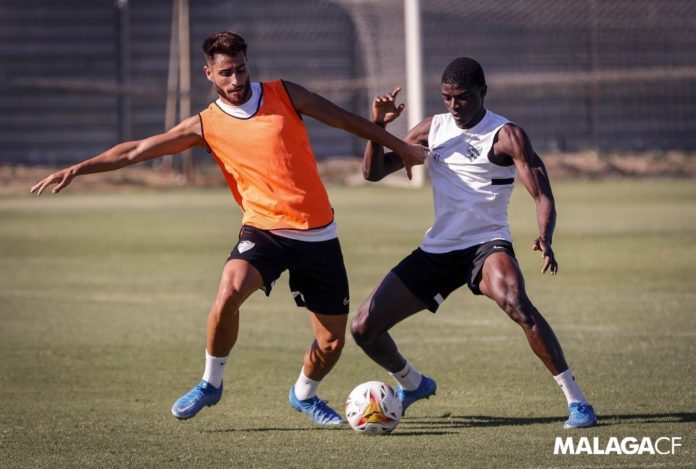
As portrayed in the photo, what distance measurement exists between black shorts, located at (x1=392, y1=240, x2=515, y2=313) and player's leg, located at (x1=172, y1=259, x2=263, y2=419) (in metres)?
1.00

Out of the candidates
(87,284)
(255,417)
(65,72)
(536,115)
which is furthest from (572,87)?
(255,417)

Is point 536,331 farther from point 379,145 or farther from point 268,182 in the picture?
point 268,182

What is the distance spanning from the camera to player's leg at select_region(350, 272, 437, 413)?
777 centimetres

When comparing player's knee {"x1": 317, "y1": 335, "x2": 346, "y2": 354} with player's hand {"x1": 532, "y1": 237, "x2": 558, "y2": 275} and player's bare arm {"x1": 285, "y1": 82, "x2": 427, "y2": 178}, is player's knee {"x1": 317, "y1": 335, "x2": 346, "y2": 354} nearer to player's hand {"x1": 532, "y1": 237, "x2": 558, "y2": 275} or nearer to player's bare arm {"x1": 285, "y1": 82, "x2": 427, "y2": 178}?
player's bare arm {"x1": 285, "y1": 82, "x2": 427, "y2": 178}

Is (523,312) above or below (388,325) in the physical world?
above

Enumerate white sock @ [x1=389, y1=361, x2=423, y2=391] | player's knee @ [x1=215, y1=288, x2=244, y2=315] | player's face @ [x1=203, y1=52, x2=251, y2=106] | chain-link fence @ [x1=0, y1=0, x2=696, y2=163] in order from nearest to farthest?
player's knee @ [x1=215, y1=288, x2=244, y2=315]
player's face @ [x1=203, y1=52, x2=251, y2=106]
white sock @ [x1=389, y1=361, x2=423, y2=391]
chain-link fence @ [x1=0, y1=0, x2=696, y2=163]

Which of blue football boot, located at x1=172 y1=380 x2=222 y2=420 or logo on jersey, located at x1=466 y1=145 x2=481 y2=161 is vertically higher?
logo on jersey, located at x1=466 y1=145 x2=481 y2=161

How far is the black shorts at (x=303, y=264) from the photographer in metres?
7.51

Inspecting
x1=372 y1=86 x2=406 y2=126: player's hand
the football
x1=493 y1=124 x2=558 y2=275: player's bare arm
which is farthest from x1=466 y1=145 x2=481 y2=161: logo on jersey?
the football

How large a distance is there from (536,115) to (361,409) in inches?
1170

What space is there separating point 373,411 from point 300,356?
10.1 feet

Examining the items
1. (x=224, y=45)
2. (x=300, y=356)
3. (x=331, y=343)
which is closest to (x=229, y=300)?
(x=331, y=343)

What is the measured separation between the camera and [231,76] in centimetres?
753

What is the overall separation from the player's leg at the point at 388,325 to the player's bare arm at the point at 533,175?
0.92 metres
